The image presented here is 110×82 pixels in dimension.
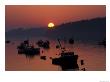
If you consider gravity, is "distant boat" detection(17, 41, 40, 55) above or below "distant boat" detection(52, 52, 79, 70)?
above

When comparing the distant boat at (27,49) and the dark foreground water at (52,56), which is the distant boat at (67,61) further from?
the distant boat at (27,49)

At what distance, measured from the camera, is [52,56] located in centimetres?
642

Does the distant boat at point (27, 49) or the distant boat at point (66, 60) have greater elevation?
the distant boat at point (27, 49)

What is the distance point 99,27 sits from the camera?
6434mm

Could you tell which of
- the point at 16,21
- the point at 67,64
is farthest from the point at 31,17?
the point at 67,64

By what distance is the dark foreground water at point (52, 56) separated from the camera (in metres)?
6.42

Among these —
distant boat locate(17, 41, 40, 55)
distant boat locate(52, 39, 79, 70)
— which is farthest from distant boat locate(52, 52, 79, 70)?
distant boat locate(17, 41, 40, 55)

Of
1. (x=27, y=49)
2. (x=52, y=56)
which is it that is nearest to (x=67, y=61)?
(x=52, y=56)

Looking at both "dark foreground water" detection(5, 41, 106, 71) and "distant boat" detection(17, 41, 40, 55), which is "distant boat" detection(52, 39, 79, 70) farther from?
"distant boat" detection(17, 41, 40, 55)

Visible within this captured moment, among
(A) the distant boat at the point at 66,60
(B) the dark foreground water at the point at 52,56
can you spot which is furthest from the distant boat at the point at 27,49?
(A) the distant boat at the point at 66,60

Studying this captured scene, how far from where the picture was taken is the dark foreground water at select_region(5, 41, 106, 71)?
642 cm
